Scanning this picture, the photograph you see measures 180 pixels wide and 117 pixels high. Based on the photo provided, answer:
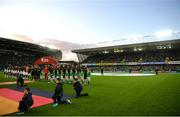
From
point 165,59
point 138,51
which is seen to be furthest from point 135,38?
point 165,59

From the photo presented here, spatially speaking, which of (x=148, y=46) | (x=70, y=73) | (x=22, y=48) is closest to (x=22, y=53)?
(x=22, y=48)

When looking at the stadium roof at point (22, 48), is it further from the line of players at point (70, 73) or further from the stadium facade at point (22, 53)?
the line of players at point (70, 73)

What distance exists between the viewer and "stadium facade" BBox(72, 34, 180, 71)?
56.5 meters

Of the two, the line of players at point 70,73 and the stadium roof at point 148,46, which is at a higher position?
the stadium roof at point 148,46

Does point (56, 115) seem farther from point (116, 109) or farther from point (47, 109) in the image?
point (116, 109)

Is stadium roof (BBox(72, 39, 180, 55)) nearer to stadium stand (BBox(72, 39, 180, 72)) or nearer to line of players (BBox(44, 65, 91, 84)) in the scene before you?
stadium stand (BBox(72, 39, 180, 72))

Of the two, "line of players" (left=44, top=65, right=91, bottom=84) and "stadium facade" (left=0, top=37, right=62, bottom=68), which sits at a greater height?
"stadium facade" (left=0, top=37, right=62, bottom=68)

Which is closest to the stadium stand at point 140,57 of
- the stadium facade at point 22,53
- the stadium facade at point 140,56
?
the stadium facade at point 140,56

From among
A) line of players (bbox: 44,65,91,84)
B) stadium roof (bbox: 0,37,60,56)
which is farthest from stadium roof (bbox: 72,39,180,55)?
line of players (bbox: 44,65,91,84)

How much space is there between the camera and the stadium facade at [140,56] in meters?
56.5

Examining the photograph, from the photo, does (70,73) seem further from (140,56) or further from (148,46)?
(140,56)

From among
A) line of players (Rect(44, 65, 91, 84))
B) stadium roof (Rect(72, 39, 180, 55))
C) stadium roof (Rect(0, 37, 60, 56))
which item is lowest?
line of players (Rect(44, 65, 91, 84))

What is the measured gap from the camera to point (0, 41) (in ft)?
187

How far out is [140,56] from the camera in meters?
66.4
